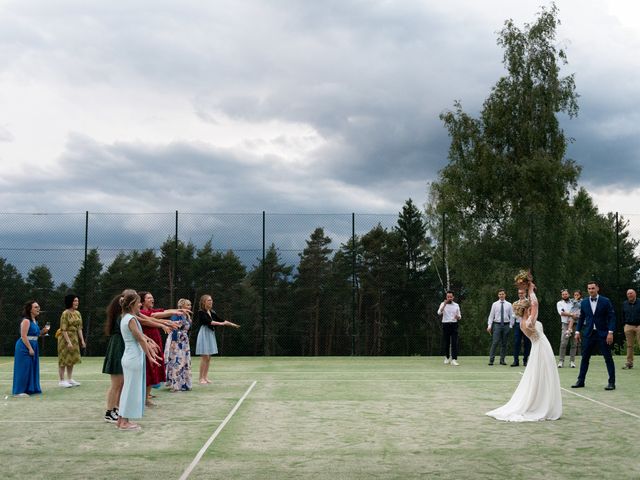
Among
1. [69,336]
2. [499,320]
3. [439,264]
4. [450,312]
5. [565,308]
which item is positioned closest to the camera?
[69,336]

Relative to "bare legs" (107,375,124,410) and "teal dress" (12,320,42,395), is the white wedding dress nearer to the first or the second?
"bare legs" (107,375,124,410)

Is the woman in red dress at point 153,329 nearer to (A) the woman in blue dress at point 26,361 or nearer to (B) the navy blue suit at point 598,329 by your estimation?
(A) the woman in blue dress at point 26,361

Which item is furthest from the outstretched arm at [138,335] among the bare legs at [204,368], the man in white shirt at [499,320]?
the man in white shirt at [499,320]

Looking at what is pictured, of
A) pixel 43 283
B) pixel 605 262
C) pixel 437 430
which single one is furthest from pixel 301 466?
pixel 605 262

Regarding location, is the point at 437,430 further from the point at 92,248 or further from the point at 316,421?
the point at 92,248

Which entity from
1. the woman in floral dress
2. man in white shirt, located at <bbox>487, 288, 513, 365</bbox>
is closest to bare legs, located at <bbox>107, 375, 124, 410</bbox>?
the woman in floral dress

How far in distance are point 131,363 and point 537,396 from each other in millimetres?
4916

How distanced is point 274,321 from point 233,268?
8.93ft

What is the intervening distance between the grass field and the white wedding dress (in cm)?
24

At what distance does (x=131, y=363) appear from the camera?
26.5ft

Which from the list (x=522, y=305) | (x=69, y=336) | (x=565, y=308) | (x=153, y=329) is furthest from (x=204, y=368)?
(x=565, y=308)

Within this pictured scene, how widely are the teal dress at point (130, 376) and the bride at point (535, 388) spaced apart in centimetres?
434

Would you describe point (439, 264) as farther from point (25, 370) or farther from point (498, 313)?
point (25, 370)

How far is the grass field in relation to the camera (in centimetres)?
614
